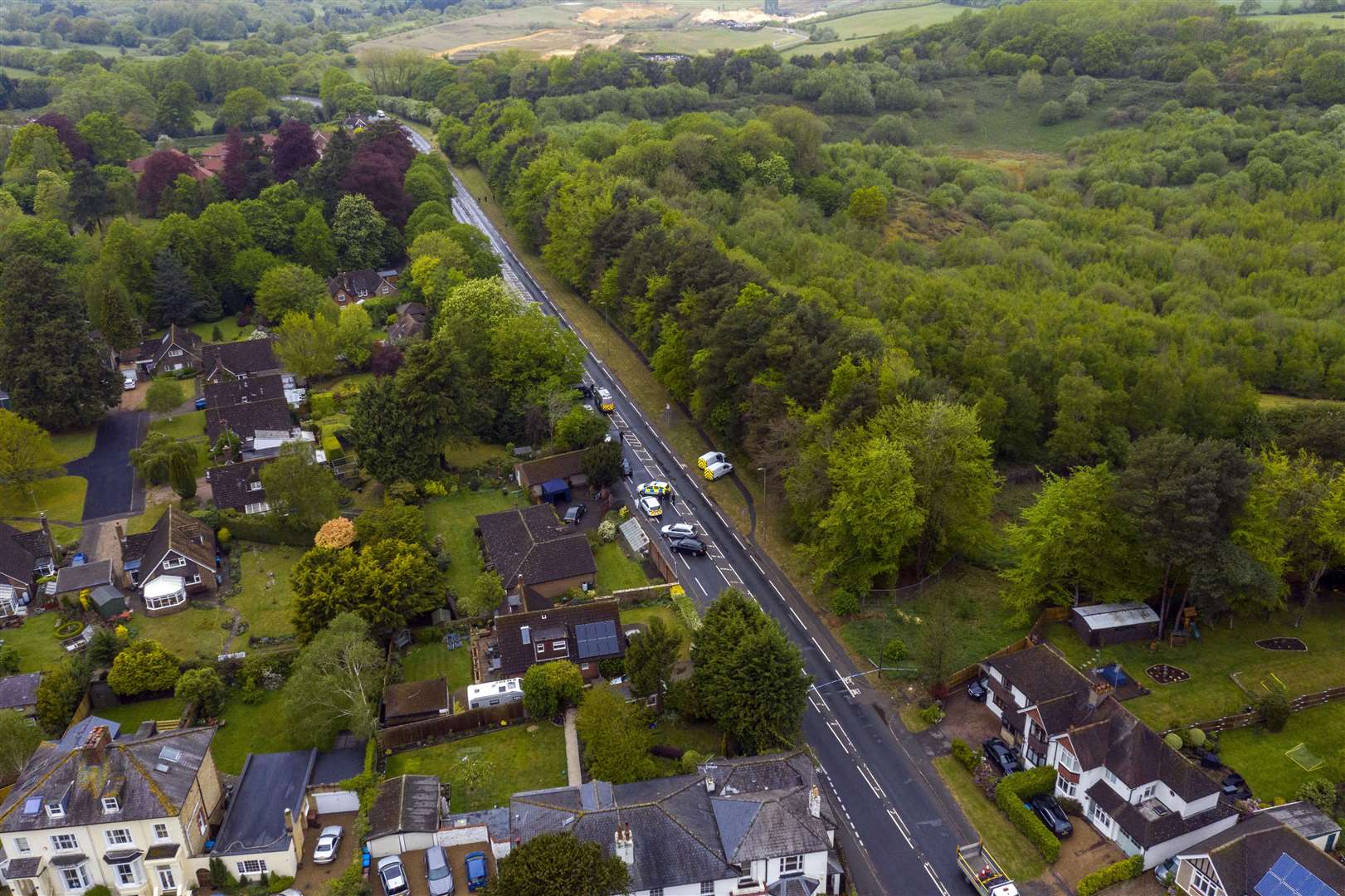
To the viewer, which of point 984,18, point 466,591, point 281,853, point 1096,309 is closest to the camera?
point 281,853

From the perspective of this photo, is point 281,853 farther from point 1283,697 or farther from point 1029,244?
point 1029,244

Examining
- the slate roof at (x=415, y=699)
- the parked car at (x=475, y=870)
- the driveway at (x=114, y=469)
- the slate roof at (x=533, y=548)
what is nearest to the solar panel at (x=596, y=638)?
the slate roof at (x=533, y=548)

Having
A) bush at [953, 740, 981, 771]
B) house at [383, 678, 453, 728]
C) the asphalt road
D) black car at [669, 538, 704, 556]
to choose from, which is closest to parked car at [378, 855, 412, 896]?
house at [383, 678, 453, 728]

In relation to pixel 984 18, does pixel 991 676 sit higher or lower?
lower

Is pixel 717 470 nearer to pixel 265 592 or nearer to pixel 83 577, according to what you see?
pixel 265 592

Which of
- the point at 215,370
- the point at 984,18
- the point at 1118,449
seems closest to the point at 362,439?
the point at 215,370

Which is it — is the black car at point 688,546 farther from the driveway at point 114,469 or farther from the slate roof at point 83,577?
the driveway at point 114,469
